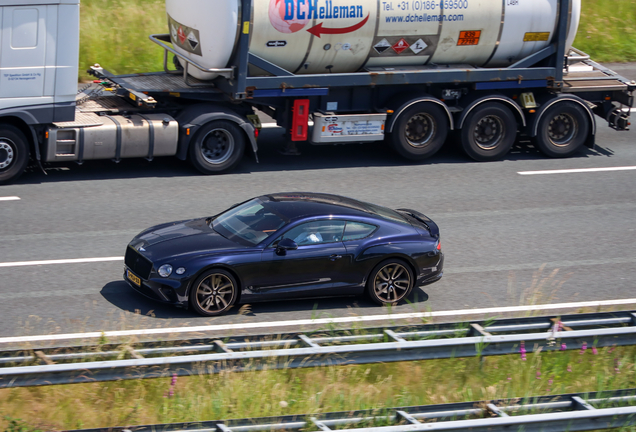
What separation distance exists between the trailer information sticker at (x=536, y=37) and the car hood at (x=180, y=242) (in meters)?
8.94

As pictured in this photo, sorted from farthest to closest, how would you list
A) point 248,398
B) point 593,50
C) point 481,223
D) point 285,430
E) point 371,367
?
point 593,50 < point 481,223 < point 371,367 < point 248,398 < point 285,430

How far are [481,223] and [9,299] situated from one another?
23.6 ft

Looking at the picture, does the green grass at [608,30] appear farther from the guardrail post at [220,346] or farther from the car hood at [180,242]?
the guardrail post at [220,346]

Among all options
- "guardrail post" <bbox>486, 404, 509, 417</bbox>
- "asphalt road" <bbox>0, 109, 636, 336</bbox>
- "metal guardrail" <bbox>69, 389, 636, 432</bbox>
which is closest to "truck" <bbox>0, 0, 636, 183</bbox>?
"asphalt road" <bbox>0, 109, 636, 336</bbox>

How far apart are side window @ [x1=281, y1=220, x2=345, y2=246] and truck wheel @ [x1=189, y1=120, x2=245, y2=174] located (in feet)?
18.4

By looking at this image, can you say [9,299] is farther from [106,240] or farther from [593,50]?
[593,50]

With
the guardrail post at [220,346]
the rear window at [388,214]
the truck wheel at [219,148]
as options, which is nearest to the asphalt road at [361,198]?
the truck wheel at [219,148]

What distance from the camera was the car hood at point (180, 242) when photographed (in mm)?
9719

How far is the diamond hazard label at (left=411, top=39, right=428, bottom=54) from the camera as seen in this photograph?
1594 cm

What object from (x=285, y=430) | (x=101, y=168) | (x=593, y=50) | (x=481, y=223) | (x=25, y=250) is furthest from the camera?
(x=593, y=50)

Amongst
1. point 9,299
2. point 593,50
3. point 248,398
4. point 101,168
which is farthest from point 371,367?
point 593,50

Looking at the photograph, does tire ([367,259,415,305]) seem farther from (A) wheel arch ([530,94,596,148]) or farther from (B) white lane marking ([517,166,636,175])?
(A) wheel arch ([530,94,596,148])

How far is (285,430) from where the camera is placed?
629 cm

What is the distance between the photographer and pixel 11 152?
554 inches
